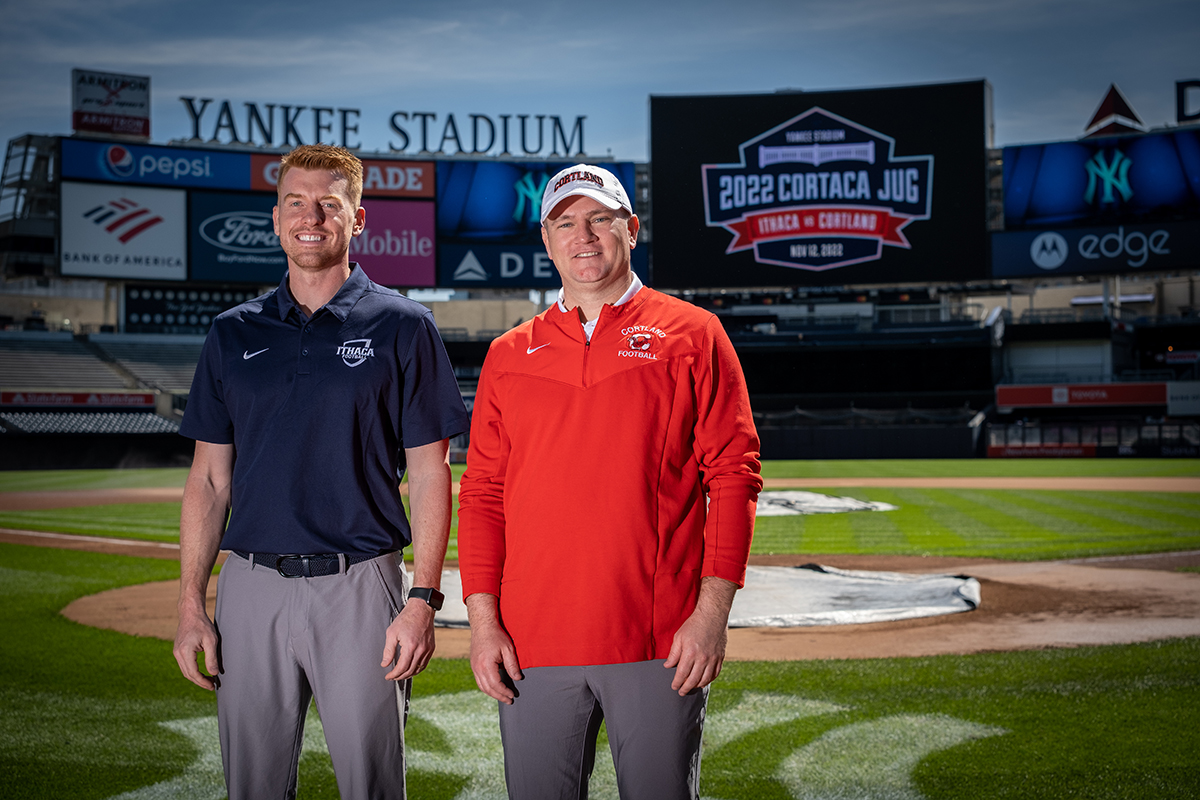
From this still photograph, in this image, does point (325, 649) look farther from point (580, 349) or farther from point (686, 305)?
point (686, 305)

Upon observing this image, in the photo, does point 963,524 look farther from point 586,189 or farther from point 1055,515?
point 586,189

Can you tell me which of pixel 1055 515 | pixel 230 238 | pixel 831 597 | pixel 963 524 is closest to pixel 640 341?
pixel 831 597

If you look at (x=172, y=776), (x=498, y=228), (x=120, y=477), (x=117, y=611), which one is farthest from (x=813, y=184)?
(x=172, y=776)

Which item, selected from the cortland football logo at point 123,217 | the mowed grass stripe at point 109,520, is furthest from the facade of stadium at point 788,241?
the mowed grass stripe at point 109,520

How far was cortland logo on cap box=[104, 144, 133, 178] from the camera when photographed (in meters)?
44.1

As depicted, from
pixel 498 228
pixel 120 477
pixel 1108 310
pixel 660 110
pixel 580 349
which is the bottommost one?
pixel 120 477

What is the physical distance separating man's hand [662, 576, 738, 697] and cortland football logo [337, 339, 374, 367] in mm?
1120

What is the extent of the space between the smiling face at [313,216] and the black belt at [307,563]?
2.69 ft

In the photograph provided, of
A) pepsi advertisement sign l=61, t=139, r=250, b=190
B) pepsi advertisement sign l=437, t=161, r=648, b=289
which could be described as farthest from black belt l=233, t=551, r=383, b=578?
pepsi advertisement sign l=61, t=139, r=250, b=190

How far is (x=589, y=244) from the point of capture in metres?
2.61

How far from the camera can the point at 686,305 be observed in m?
2.60

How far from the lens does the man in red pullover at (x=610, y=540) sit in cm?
237

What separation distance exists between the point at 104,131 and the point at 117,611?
44.5 metres

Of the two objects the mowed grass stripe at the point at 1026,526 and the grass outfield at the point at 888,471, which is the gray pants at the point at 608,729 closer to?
the mowed grass stripe at the point at 1026,526
